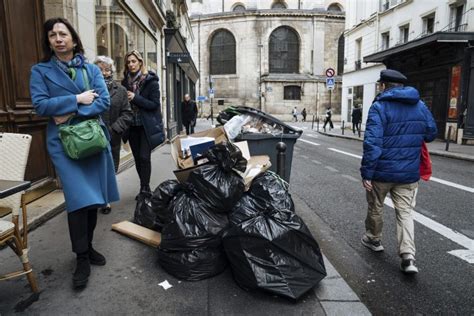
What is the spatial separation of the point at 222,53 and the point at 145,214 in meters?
49.0

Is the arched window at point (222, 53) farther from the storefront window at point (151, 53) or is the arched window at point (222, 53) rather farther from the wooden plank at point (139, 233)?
the wooden plank at point (139, 233)

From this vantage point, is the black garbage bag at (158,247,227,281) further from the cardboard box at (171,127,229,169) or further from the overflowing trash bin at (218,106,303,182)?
the overflowing trash bin at (218,106,303,182)

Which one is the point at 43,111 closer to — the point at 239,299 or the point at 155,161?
the point at 239,299

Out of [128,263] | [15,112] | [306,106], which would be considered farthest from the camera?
[306,106]

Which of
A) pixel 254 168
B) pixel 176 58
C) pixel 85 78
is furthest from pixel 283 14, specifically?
pixel 85 78

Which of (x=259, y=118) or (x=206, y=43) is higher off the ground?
(x=206, y=43)

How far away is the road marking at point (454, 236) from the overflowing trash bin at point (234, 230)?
6.39 feet

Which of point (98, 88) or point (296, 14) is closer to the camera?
point (98, 88)

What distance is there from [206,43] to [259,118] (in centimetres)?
4759

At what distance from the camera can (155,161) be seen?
375 inches

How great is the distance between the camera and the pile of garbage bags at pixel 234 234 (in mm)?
2771

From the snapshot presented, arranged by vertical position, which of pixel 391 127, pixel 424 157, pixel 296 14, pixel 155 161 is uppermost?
pixel 296 14

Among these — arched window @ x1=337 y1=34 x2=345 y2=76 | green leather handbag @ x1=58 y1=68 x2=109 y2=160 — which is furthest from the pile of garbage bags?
arched window @ x1=337 y1=34 x2=345 y2=76

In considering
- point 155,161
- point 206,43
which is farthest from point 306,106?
point 155,161
